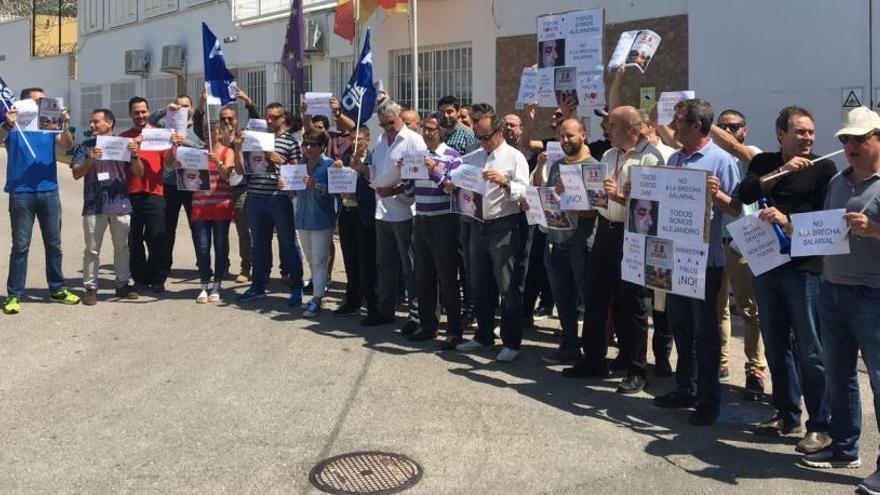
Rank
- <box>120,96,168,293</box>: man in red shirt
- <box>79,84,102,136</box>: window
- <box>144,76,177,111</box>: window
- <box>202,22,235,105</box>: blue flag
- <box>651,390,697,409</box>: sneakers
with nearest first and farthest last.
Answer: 1. <box>651,390,697,409</box>: sneakers
2. <box>120,96,168,293</box>: man in red shirt
3. <box>202,22,235,105</box>: blue flag
4. <box>144,76,177,111</box>: window
5. <box>79,84,102,136</box>: window

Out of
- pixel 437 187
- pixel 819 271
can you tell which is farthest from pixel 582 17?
pixel 819 271

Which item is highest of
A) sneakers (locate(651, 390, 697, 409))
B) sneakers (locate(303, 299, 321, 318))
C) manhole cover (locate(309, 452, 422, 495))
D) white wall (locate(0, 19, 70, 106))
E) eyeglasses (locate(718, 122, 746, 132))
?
white wall (locate(0, 19, 70, 106))

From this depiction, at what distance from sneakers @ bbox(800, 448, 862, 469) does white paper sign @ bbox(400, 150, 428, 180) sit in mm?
3849

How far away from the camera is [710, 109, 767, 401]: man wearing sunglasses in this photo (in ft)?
20.4

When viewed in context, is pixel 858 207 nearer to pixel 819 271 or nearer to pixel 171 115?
pixel 819 271

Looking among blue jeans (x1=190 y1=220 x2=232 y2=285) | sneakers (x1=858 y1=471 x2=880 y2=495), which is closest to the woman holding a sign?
blue jeans (x1=190 y1=220 x2=232 y2=285)

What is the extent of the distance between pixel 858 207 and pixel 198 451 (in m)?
3.97

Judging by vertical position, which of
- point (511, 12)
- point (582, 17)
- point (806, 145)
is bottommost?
point (806, 145)

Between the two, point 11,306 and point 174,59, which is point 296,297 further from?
point 174,59

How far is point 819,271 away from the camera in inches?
199

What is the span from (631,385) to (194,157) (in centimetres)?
549

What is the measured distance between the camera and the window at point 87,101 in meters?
26.8

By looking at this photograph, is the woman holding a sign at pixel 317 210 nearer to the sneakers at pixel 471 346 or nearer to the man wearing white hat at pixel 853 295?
the sneakers at pixel 471 346

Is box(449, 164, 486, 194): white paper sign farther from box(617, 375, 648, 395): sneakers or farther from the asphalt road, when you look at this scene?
box(617, 375, 648, 395): sneakers
